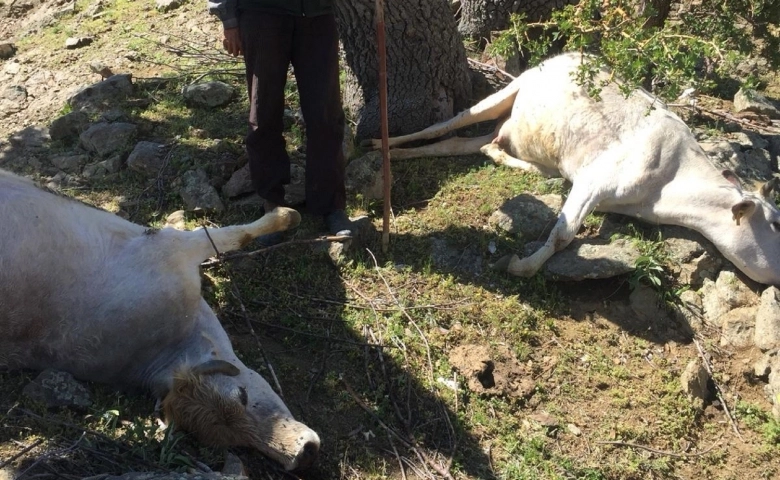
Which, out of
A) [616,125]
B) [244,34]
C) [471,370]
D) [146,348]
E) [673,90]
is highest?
[244,34]

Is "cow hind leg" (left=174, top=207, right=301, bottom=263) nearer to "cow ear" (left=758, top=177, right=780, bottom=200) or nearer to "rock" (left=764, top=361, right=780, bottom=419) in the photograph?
"rock" (left=764, top=361, right=780, bottom=419)

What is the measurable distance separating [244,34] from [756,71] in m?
5.51

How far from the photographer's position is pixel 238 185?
5.42 metres

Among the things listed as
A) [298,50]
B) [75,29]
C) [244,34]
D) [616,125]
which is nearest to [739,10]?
[616,125]

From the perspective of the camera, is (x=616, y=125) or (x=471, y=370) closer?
(x=471, y=370)

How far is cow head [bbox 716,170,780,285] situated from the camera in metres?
4.88

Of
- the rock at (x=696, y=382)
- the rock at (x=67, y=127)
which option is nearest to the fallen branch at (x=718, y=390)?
the rock at (x=696, y=382)

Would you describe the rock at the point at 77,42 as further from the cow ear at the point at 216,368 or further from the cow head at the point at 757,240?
the cow head at the point at 757,240

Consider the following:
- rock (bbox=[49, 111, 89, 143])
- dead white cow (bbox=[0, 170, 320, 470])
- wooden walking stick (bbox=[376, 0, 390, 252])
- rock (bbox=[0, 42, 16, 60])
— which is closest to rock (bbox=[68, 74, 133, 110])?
rock (bbox=[49, 111, 89, 143])

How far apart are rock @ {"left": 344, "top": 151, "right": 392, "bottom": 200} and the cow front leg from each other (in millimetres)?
1138

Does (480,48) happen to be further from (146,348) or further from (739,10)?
(146,348)

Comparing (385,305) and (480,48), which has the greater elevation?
(480,48)

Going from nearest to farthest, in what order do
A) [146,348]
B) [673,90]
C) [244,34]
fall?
[146,348] → [673,90] → [244,34]

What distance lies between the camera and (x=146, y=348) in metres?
3.70
